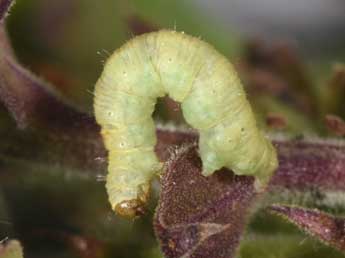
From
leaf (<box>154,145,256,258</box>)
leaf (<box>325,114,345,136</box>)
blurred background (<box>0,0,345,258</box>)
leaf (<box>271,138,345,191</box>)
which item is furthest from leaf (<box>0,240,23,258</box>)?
leaf (<box>325,114,345,136</box>)

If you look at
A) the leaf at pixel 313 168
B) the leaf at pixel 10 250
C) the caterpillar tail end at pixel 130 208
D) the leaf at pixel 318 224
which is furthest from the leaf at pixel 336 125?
the leaf at pixel 10 250

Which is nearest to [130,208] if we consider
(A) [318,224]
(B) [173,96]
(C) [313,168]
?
(B) [173,96]

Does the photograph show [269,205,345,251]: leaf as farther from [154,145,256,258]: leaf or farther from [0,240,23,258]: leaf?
[0,240,23,258]: leaf

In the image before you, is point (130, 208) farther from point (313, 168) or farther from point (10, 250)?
point (313, 168)

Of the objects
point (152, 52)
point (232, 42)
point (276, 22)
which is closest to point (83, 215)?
point (152, 52)

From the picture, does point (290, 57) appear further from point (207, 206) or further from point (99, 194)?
point (207, 206)

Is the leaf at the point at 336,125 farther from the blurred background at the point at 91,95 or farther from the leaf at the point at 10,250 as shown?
the leaf at the point at 10,250
